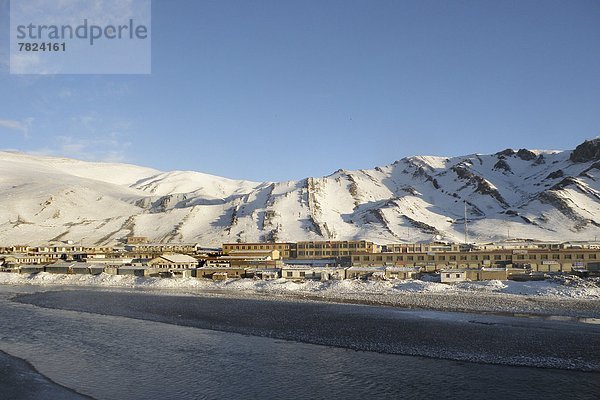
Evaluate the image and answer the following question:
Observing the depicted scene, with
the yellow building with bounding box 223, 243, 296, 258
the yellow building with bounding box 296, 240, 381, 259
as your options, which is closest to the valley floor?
the yellow building with bounding box 223, 243, 296, 258

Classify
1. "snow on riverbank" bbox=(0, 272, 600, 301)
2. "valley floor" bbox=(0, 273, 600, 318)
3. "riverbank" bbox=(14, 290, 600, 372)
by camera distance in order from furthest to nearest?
"snow on riverbank" bbox=(0, 272, 600, 301)
"valley floor" bbox=(0, 273, 600, 318)
"riverbank" bbox=(14, 290, 600, 372)

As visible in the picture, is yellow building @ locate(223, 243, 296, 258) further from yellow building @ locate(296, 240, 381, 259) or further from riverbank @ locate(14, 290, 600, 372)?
riverbank @ locate(14, 290, 600, 372)

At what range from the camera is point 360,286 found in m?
71.7

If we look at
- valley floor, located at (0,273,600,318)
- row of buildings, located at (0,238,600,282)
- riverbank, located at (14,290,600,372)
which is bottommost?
valley floor, located at (0,273,600,318)

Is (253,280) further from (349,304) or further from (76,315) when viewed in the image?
(76,315)

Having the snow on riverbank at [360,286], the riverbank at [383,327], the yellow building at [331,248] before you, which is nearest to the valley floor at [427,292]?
the snow on riverbank at [360,286]

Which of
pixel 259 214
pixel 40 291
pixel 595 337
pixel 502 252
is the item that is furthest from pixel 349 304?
pixel 259 214

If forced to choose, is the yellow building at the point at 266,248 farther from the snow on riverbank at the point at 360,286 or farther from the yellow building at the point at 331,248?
the snow on riverbank at the point at 360,286

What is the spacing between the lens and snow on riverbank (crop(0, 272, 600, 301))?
6244 cm

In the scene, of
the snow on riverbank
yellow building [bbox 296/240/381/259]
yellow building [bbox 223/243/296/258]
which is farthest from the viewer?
yellow building [bbox 223/243/296/258]

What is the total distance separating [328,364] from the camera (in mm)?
28672

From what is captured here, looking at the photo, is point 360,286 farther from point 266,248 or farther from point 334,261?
point 266,248

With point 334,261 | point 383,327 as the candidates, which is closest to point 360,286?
point 383,327

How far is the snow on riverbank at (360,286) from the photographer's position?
6244 cm
